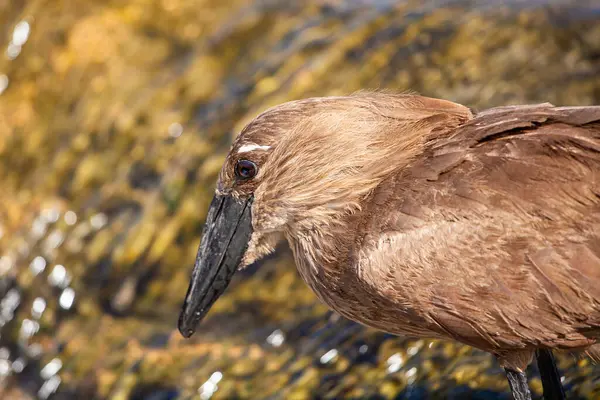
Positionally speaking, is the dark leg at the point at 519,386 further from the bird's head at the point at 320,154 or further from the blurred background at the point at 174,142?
the blurred background at the point at 174,142

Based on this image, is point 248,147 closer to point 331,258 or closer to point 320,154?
point 320,154

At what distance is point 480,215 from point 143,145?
3692 millimetres

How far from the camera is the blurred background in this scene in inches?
239

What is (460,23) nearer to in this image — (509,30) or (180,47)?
(509,30)

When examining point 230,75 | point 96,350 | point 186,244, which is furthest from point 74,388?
point 230,75

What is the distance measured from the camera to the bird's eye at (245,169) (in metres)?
4.51

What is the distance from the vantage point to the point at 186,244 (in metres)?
6.66

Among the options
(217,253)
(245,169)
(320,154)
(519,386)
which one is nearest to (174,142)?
(217,253)

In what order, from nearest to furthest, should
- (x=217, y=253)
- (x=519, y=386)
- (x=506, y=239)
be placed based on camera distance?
(x=506, y=239), (x=519, y=386), (x=217, y=253)

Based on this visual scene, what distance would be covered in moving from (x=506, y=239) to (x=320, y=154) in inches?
37.6

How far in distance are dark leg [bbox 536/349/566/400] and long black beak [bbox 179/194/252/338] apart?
145 cm

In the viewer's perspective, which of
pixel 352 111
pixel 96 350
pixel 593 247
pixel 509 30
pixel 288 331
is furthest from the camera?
pixel 509 30

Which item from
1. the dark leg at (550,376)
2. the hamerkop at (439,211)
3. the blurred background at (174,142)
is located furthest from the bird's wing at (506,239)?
the blurred background at (174,142)

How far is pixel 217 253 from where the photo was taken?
4.79 metres
